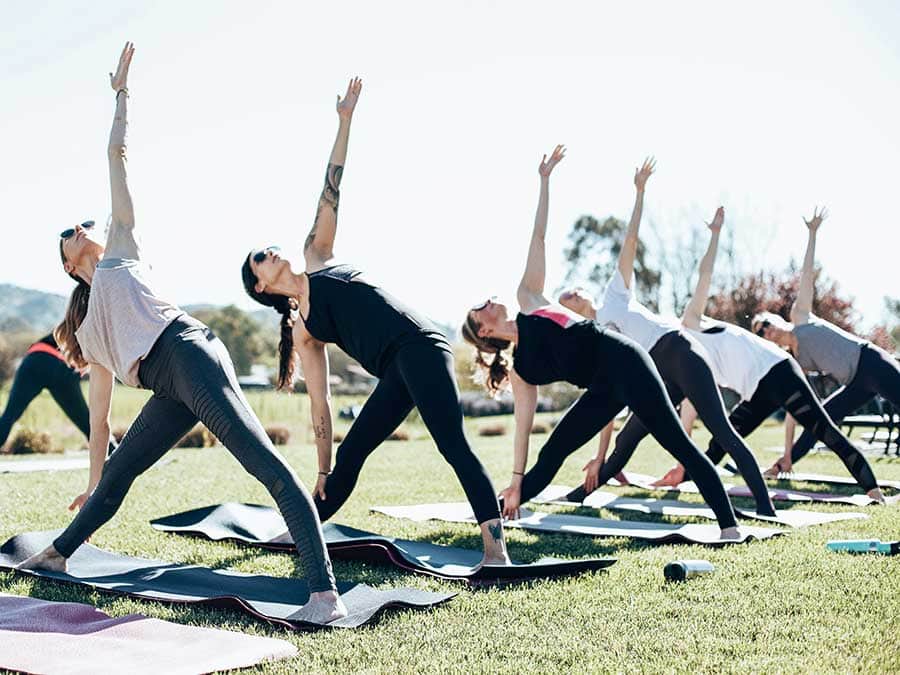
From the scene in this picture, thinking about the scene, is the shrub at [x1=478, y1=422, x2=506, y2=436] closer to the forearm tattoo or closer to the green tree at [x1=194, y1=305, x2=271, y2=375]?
the forearm tattoo

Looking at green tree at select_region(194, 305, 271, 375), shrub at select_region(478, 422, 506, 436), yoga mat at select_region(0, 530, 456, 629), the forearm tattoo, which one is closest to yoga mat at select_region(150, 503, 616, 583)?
yoga mat at select_region(0, 530, 456, 629)

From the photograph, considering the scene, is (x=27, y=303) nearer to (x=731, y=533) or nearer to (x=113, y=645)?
(x=731, y=533)

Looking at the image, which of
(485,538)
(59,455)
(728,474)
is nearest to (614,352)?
(485,538)

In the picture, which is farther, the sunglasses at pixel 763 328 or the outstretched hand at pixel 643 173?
the sunglasses at pixel 763 328

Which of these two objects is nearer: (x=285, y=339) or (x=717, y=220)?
(x=285, y=339)

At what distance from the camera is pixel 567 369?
521 cm

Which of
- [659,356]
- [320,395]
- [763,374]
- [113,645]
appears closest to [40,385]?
[320,395]

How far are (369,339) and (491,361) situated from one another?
1.49 m

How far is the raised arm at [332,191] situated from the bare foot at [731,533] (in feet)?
8.03

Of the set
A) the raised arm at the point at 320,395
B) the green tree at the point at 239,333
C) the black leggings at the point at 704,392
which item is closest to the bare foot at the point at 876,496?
the black leggings at the point at 704,392

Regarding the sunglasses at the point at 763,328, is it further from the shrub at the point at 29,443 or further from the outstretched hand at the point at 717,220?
the shrub at the point at 29,443

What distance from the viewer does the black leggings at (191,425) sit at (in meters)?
3.42

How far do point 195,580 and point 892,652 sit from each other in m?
2.60

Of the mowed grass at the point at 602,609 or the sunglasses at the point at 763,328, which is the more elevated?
the sunglasses at the point at 763,328
